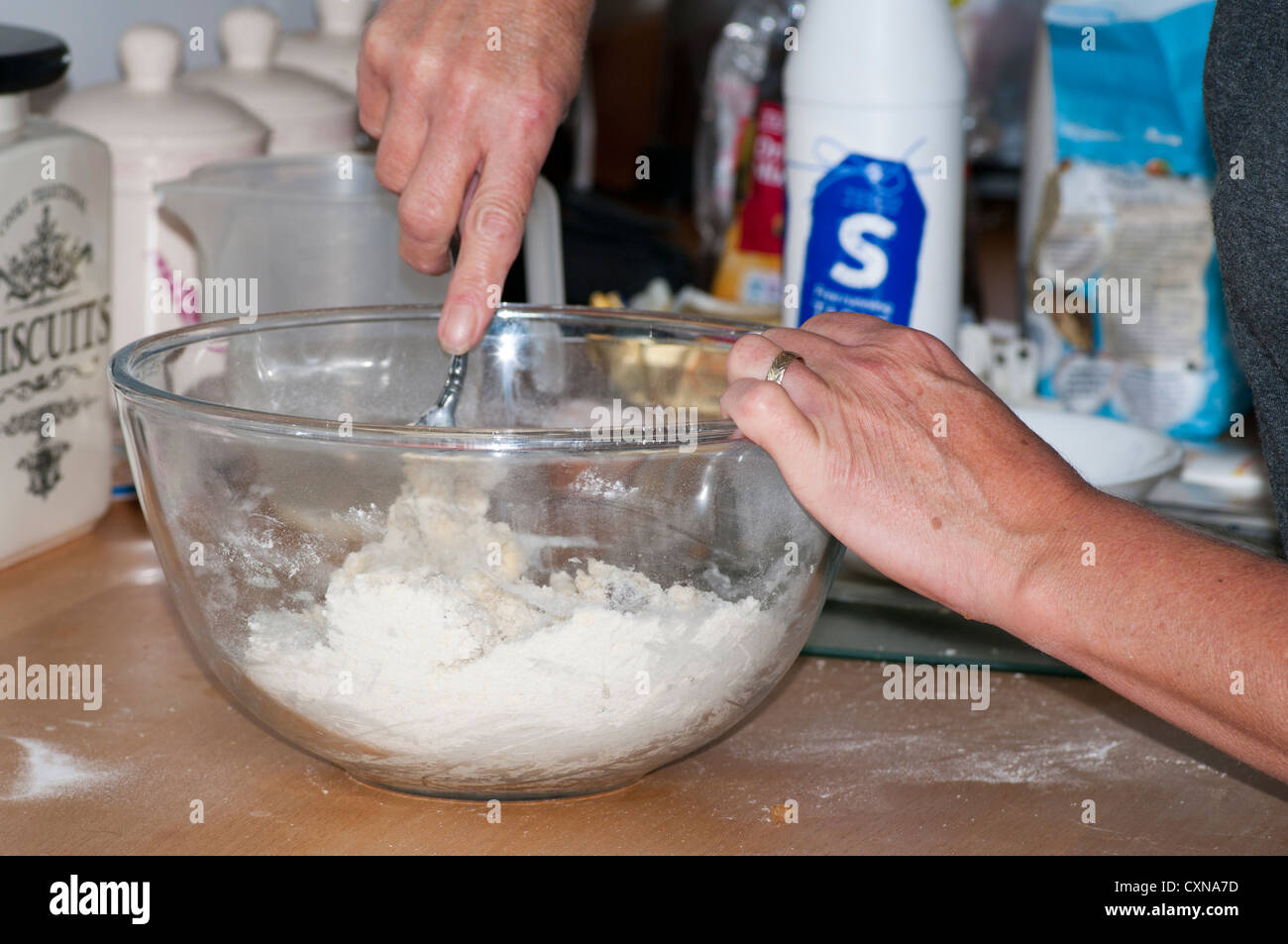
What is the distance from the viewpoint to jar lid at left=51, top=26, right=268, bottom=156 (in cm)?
101

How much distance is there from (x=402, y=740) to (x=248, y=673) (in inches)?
3.0

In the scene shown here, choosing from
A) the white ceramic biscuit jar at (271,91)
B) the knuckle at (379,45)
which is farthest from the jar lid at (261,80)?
the knuckle at (379,45)

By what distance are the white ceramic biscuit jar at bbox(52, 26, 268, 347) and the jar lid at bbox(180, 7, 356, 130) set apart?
0.32 feet

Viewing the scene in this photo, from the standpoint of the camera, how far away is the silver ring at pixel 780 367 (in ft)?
2.09

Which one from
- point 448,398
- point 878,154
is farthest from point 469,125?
point 878,154

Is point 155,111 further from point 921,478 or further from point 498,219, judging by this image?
point 921,478

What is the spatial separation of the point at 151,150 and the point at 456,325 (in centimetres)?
42

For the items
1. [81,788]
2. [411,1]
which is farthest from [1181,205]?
[81,788]

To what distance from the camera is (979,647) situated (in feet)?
2.77

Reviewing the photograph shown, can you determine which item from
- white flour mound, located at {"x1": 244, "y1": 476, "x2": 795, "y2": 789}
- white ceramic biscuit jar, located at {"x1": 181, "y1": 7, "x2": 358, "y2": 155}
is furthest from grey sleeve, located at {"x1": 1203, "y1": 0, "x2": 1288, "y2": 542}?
white ceramic biscuit jar, located at {"x1": 181, "y1": 7, "x2": 358, "y2": 155}

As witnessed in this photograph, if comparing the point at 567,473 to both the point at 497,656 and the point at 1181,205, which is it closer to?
the point at 497,656

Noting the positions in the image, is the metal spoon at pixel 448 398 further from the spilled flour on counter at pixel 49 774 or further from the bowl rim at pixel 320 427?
the spilled flour on counter at pixel 49 774

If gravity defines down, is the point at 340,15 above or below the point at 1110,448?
above

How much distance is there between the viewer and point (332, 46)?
1340 mm
